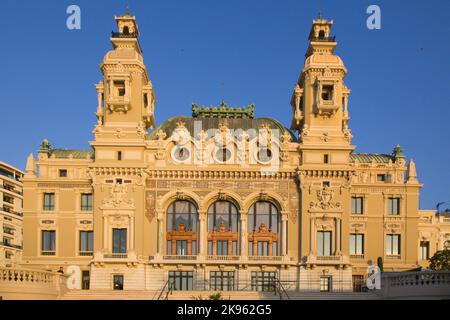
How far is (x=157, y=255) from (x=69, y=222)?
9.93 m

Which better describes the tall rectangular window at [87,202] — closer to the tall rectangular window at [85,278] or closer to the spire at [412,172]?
the tall rectangular window at [85,278]

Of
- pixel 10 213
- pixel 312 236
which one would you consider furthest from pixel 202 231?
pixel 10 213

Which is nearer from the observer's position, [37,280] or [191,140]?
[37,280]

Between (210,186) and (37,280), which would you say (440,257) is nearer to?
(210,186)

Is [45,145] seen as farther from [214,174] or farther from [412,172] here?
[412,172]

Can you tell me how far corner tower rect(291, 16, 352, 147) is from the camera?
6406 cm

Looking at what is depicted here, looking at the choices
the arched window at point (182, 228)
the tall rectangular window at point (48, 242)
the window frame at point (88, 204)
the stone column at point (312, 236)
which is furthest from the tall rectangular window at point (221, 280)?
the tall rectangular window at point (48, 242)

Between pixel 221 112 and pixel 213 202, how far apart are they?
12.0m

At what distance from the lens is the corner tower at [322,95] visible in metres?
64.1

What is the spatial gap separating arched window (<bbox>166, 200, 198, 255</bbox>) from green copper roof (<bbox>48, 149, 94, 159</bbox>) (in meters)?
11.6

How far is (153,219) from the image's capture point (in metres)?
62.9
